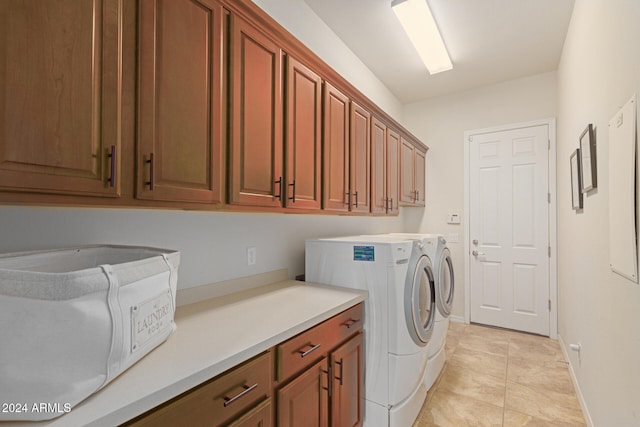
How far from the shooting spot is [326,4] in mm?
2424

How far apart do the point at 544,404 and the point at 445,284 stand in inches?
40.3

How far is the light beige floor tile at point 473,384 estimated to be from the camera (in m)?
2.29

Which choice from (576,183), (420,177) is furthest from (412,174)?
(576,183)

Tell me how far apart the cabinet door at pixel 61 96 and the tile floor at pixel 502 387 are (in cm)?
231

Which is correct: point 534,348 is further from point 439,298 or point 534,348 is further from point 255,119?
point 255,119

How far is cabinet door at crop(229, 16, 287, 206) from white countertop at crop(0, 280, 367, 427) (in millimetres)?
531

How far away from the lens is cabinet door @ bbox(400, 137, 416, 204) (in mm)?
3339

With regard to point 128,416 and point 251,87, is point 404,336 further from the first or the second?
point 251,87

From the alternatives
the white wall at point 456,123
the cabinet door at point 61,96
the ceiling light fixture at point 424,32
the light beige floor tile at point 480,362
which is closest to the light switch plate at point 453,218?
the white wall at point 456,123

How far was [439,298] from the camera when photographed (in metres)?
2.44

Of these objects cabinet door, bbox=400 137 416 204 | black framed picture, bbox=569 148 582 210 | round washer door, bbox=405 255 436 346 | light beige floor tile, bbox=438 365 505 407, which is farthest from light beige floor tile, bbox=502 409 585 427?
cabinet door, bbox=400 137 416 204

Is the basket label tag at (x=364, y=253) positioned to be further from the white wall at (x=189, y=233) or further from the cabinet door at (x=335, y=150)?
the white wall at (x=189, y=233)

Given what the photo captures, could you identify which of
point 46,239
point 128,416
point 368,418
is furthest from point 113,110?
point 368,418

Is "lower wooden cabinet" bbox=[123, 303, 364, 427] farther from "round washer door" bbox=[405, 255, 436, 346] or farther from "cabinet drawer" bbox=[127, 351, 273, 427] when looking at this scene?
"round washer door" bbox=[405, 255, 436, 346]
